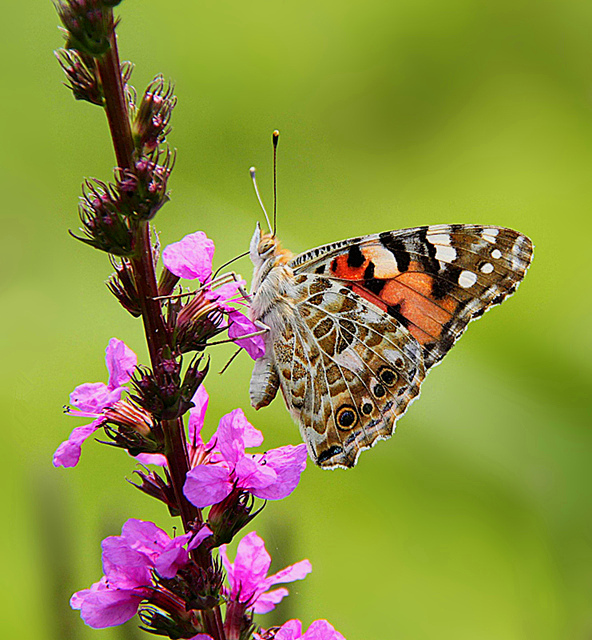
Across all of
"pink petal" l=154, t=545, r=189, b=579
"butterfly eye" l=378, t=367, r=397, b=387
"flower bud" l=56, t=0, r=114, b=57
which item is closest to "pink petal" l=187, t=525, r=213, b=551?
"pink petal" l=154, t=545, r=189, b=579

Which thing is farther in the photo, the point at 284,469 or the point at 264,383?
the point at 264,383

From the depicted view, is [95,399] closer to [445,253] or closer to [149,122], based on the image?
[149,122]

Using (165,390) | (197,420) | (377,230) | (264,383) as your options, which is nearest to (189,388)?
(165,390)

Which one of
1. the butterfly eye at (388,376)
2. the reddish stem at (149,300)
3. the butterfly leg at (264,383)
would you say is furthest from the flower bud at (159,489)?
the butterfly eye at (388,376)

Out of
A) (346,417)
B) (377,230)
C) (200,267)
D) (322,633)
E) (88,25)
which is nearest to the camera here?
(88,25)

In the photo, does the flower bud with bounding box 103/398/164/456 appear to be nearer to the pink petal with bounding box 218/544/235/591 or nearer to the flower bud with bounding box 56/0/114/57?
the pink petal with bounding box 218/544/235/591

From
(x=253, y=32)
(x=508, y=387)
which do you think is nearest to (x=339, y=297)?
(x=508, y=387)

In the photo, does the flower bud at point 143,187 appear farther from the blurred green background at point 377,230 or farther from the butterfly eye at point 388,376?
the blurred green background at point 377,230
